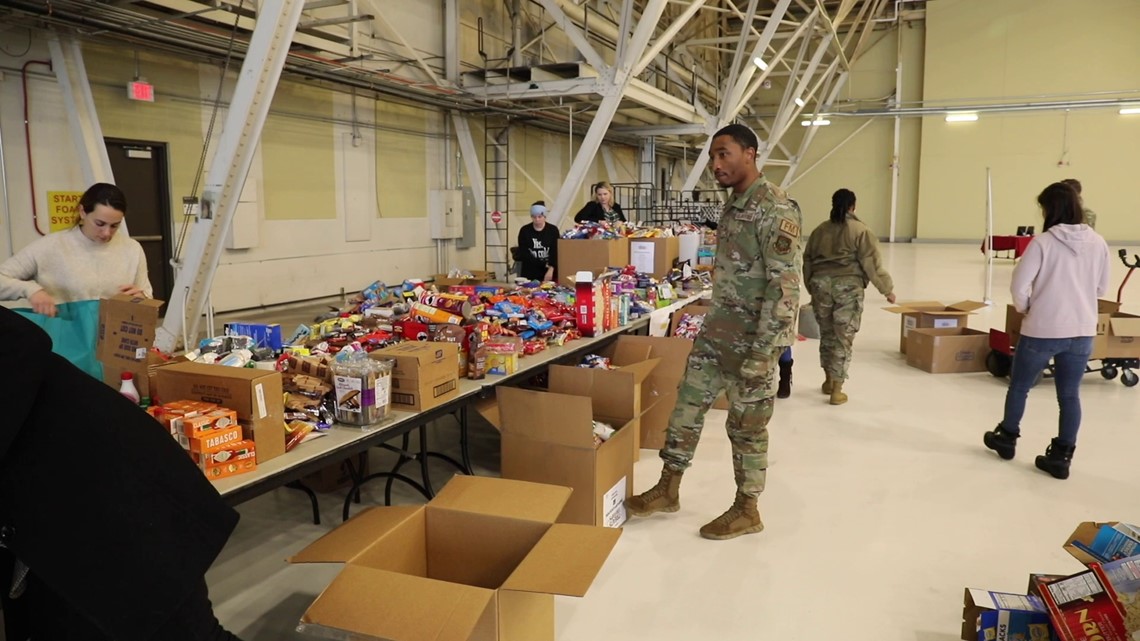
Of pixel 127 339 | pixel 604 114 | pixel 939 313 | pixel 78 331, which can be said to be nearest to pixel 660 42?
pixel 604 114

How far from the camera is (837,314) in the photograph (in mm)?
5418

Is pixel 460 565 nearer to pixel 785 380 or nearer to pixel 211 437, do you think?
pixel 211 437

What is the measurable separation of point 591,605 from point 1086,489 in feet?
9.18

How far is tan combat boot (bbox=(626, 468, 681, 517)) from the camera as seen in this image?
3459 millimetres

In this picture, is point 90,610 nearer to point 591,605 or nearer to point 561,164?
point 591,605

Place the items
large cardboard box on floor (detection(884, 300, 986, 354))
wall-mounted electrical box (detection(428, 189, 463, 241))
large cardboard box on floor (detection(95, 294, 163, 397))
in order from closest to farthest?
large cardboard box on floor (detection(95, 294, 163, 397)), large cardboard box on floor (detection(884, 300, 986, 354)), wall-mounted electrical box (detection(428, 189, 463, 241))

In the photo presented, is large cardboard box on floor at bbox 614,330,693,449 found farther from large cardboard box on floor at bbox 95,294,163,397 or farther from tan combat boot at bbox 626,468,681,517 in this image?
large cardboard box on floor at bbox 95,294,163,397

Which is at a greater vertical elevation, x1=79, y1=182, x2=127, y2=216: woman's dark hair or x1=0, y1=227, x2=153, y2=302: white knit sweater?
x1=79, y1=182, x2=127, y2=216: woman's dark hair

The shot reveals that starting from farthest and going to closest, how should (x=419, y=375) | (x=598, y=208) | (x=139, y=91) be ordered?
(x=598, y=208)
(x=139, y=91)
(x=419, y=375)

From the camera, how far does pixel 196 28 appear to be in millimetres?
6430

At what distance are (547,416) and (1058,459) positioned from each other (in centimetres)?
281

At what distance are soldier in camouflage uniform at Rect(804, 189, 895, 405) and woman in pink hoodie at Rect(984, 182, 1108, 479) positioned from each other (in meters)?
1.44

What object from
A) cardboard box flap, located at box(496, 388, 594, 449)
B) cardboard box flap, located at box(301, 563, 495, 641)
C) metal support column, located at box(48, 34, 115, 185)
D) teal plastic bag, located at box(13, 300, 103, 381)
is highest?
metal support column, located at box(48, 34, 115, 185)

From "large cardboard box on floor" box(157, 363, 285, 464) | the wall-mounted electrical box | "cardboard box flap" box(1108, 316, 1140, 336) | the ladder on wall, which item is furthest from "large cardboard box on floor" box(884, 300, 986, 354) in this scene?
the wall-mounted electrical box
